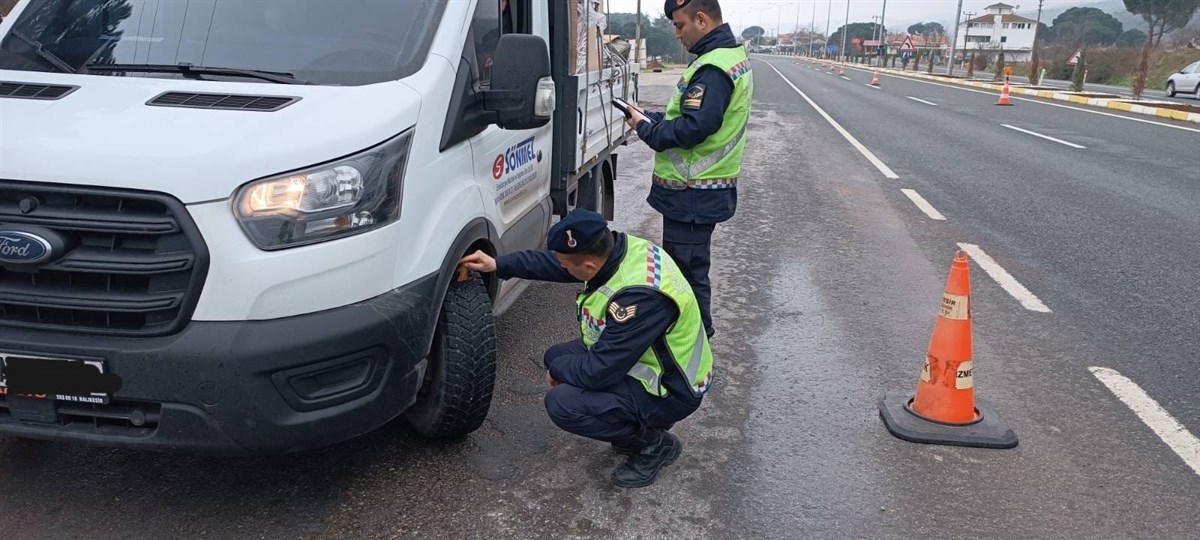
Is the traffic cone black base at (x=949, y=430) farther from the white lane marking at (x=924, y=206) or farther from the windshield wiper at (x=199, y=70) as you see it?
the white lane marking at (x=924, y=206)

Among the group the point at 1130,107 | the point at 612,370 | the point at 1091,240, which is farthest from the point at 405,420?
the point at 1130,107

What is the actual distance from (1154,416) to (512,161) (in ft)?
10.3

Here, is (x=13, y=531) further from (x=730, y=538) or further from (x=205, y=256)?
(x=730, y=538)

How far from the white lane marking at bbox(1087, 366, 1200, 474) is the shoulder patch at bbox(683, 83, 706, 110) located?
2.45 metres

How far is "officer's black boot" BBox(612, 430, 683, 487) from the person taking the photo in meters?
3.32

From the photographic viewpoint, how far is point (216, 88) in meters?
2.95

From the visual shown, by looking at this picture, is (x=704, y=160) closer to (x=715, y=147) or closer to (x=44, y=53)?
(x=715, y=147)

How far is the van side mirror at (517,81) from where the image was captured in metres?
3.28

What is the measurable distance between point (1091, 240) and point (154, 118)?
289 inches

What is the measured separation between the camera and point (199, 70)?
3139 mm

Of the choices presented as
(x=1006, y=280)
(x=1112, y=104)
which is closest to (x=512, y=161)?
(x=1006, y=280)

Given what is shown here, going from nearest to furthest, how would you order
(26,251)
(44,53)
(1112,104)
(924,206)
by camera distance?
1. (26,251)
2. (44,53)
3. (924,206)
4. (1112,104)

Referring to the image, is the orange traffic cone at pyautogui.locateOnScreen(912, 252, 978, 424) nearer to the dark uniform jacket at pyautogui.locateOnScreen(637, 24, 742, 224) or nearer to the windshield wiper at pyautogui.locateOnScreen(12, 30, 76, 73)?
the dark uniform jacket at pyautogui.locateOnScreen(637, 24, 742, 224)

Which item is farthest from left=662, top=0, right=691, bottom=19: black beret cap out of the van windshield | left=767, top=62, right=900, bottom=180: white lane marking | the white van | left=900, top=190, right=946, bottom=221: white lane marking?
left=767, top=62, right=900, bottom=180: white lane marking
